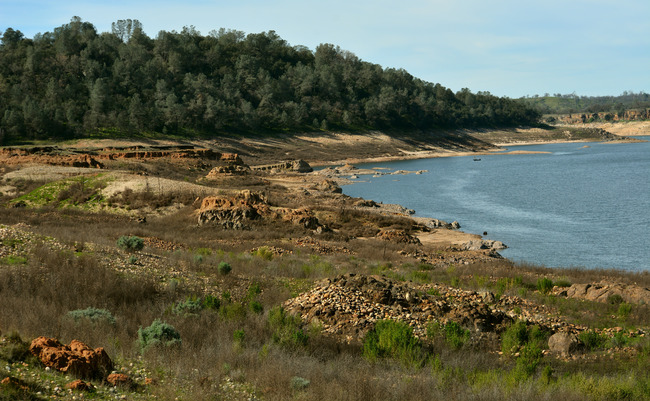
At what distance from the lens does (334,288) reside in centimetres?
1491

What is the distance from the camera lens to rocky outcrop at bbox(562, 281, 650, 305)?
16922mm

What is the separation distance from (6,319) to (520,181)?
76998 mm

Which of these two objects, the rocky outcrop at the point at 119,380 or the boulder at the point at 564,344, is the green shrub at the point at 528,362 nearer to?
the boulder at the point at 564,344

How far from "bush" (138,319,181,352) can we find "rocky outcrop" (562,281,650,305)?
14.3 m

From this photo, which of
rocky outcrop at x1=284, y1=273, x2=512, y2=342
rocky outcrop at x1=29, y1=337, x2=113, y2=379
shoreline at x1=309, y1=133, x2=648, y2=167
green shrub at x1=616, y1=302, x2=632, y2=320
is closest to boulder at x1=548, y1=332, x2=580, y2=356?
rocky outcrop at x1=284, y1=273, x2=512, y2=342

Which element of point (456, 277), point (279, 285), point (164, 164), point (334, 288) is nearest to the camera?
point (334, 288)

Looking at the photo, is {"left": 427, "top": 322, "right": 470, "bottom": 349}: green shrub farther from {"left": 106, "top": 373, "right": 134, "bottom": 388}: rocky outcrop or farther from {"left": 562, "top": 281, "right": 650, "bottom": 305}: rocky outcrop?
{"left": 562, "top": 281, "right": 650, "bottom": 305}: rocky outcrop

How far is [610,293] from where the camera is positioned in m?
17.5

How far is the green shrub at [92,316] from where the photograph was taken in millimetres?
9984

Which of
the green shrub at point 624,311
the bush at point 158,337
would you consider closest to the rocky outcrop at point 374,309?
the green shrub at point 624,311

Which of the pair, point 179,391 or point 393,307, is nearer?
point 179,391

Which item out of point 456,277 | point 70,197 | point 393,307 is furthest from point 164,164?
point 393,307

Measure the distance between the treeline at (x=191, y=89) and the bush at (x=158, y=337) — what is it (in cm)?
8608

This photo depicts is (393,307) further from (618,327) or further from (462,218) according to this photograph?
(462,218)
